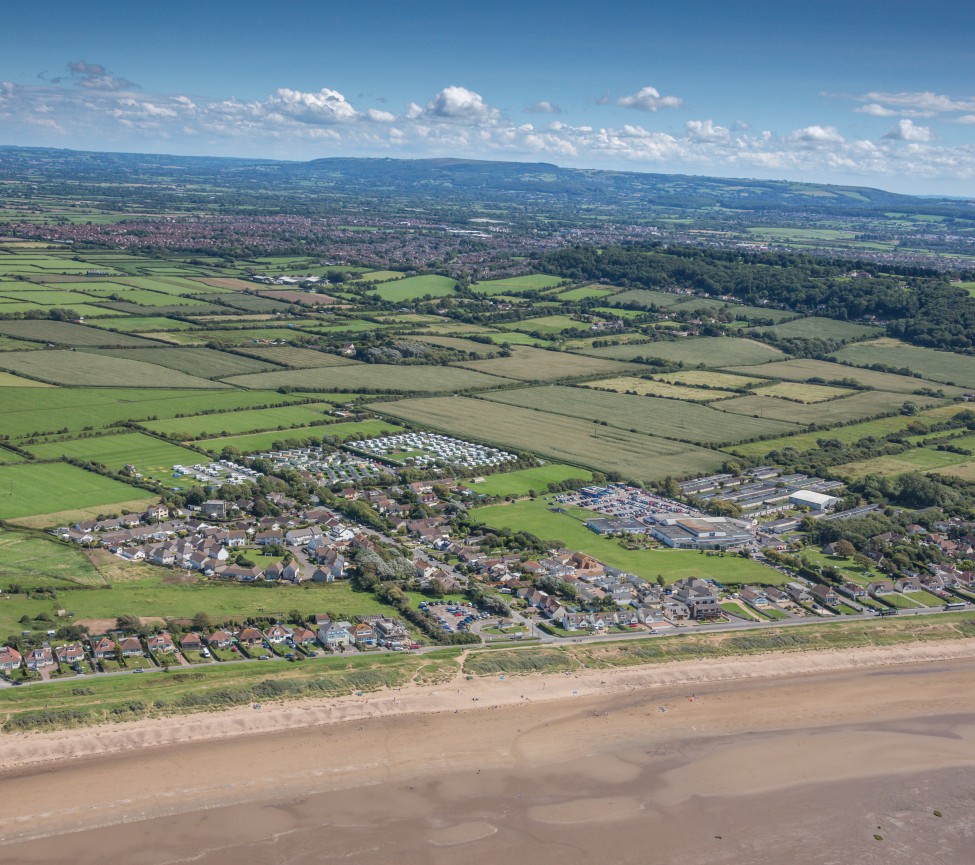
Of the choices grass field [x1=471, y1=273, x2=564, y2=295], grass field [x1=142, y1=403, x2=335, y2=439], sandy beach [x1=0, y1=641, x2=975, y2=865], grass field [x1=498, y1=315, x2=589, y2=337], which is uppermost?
grass field [x1=471, y1=273, x2=564, y2=295]

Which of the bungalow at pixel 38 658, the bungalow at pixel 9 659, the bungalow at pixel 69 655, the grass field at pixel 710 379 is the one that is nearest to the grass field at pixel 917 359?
the grass field at pixel 710 379

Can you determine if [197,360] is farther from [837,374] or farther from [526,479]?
[837,374]

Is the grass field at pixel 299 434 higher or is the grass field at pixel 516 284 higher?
the grass field at pixel 516 284

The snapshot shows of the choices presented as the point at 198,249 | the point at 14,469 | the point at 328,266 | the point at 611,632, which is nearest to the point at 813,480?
the point at 611,632

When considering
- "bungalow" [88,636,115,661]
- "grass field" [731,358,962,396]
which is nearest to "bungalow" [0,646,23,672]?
"bungalow" [88,636,115,661]

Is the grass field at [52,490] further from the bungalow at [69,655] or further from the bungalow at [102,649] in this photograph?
the bungalow at [69,655]

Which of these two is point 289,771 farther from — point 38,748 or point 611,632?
point 611,632

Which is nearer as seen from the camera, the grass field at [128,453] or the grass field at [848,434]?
the grass field at [128,453]

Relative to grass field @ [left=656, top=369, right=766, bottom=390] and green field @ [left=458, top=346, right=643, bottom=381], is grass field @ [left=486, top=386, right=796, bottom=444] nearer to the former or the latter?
green field @ [left=458, top=346, right=643, bottom=381]
